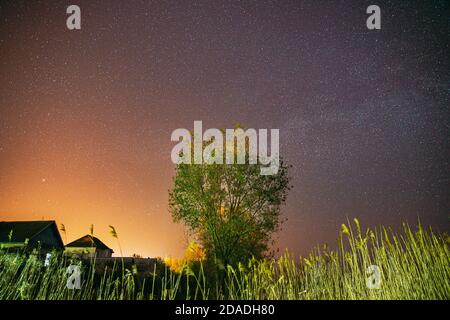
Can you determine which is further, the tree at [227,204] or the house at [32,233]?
the house at [32,233]

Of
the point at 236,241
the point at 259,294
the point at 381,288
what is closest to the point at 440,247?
the point at 381,288

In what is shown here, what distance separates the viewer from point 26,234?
39750mm

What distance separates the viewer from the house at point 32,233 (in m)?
39.0

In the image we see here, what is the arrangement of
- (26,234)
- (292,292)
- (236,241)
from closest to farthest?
1. (292,292)
2. (236,241)
3. (26,234)

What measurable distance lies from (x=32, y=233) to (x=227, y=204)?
31.1m

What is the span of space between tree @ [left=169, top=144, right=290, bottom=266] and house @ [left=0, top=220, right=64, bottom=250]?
87.8 ft

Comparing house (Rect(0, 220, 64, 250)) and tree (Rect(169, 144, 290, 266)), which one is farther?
house (Rect(0, 220, 64, 250))

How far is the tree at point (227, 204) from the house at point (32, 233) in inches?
1053

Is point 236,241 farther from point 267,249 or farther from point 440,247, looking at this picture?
point 440,247

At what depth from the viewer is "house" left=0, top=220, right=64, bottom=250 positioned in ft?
128

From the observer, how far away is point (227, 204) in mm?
22438

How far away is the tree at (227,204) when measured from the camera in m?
21.4
